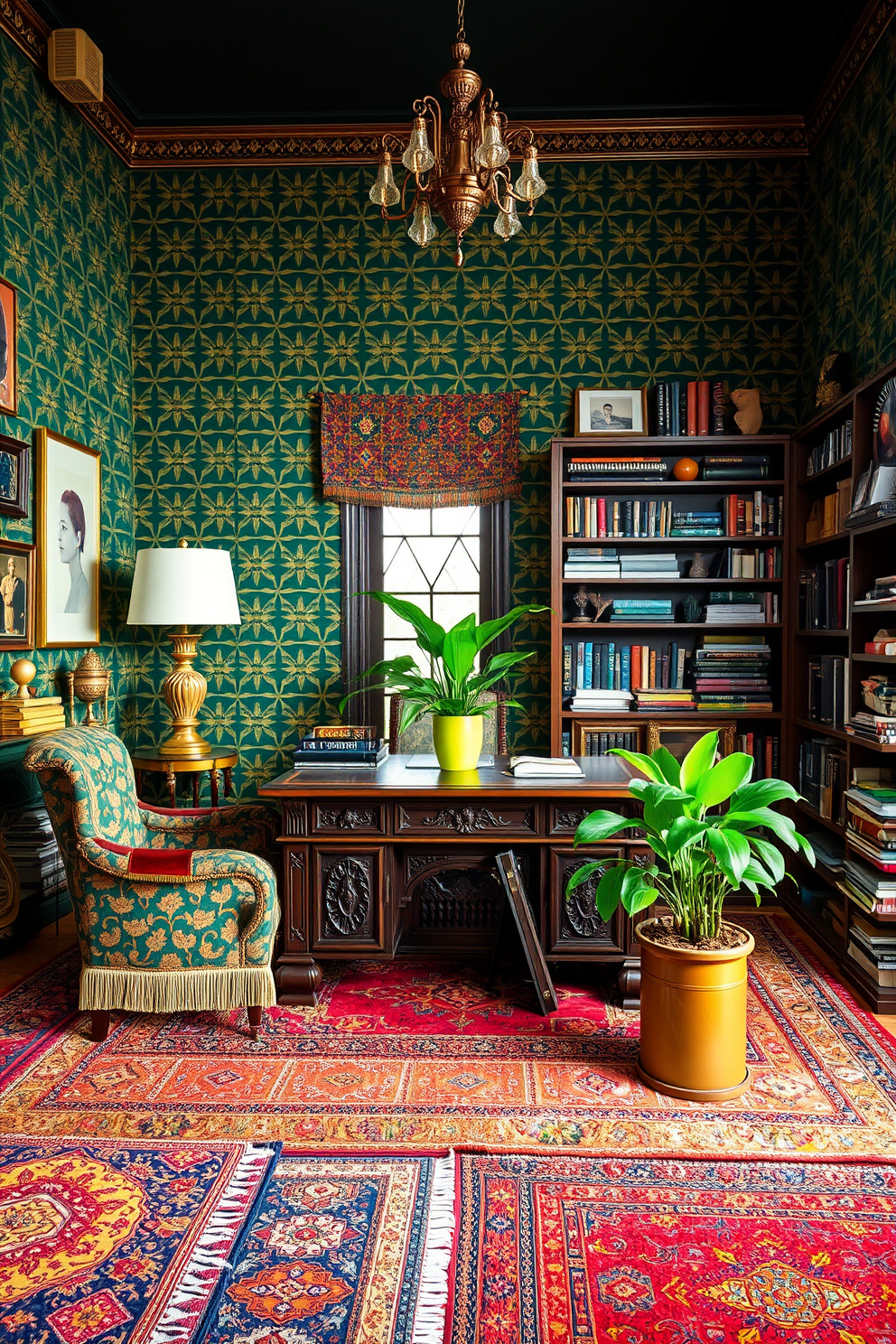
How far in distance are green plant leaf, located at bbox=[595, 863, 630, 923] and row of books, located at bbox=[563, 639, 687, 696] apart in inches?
79.0

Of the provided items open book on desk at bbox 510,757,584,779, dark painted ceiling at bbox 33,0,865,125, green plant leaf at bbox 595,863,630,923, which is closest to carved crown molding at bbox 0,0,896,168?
dark painted ceiling at bbox 33,0,865,125

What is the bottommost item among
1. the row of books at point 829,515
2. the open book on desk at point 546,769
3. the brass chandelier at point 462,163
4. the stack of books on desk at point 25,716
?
the open book on desk at point 546,769

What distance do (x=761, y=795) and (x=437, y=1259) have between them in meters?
1.41

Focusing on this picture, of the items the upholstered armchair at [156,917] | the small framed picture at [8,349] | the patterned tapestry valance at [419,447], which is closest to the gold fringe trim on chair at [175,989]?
the upholstered armchair at [156,917]

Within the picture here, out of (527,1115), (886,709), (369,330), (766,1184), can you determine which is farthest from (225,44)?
(766,1184)

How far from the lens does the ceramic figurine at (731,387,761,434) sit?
4.50m

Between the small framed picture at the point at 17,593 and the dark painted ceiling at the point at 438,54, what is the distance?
2216 millimetres

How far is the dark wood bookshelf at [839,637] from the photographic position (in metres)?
3.34

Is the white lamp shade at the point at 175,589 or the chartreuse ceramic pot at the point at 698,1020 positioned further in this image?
the white lamp shade at the point at 175,589

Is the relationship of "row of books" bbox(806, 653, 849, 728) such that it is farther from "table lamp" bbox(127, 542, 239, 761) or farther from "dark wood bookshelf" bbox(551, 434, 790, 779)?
"table lamp" bbox(127, 542, 239, 761)

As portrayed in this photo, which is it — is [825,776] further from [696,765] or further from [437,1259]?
[437,1259]

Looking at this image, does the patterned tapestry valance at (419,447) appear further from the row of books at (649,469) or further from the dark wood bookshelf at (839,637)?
the dark wood bookshelf at (839,637)

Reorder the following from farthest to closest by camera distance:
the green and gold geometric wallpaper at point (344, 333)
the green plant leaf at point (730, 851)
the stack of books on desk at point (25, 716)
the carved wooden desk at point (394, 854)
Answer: the green and gold geometric wallpaper at point (344, 333)
the stack of books on desk at point (25, 716)
the carved wooden desk at point (394, 854)
the green plant leaf at point (730, 851)

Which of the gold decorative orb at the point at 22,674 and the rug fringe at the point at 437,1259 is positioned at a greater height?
the gold decorative orb at the point at 22,674
